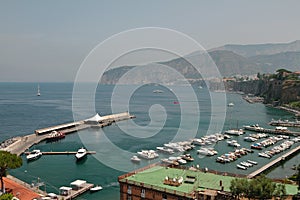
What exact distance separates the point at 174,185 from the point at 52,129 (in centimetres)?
3027

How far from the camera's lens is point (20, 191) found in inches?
674

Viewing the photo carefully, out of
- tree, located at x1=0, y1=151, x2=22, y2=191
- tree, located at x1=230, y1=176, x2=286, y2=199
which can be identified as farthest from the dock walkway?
tree, located at x1=230, y1=176, x2=286, y2=199

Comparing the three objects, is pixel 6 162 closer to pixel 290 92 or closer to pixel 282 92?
pixel 290 92

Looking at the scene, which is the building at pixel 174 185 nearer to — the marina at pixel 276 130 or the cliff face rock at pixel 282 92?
the marina at pixel 276 130

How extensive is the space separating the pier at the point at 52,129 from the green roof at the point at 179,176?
19.1m

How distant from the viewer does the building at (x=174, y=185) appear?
1077 centimetres

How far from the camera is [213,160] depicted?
26406 mm

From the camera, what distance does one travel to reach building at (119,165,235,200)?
10.8m

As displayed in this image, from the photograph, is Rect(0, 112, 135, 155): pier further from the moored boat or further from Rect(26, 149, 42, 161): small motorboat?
Rect(26, 149, 42, 161): small motorboat

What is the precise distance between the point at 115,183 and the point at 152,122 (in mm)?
25596

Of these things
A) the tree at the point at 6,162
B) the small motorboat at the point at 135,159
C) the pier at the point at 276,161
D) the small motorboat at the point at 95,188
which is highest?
the tree at the point at 6,162

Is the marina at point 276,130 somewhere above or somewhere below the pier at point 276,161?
above

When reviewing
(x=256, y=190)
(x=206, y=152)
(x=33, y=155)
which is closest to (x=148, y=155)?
(x=206, y=152)

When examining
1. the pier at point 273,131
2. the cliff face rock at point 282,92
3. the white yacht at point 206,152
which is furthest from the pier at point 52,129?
the cliff face rock at point 282,92
